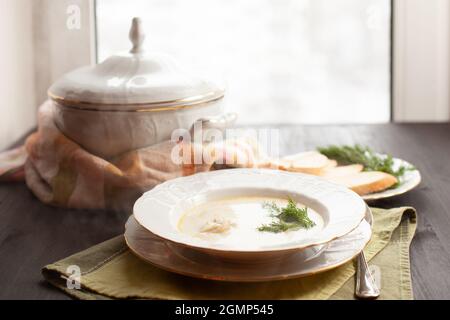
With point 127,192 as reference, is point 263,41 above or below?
above

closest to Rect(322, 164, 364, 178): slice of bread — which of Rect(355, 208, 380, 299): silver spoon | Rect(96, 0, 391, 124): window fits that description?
Rect(355, 208, 380, 299): silver spoon

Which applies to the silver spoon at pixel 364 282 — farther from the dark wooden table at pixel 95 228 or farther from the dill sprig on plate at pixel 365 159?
the dill sprig on plate at pixel 365 159

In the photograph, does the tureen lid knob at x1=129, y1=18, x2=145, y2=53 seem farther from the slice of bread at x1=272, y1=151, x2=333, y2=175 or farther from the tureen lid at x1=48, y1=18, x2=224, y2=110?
the slice of bread at x1=272, y1=151, x2=333, y2=175

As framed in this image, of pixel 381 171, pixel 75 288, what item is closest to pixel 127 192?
pixel 75 288

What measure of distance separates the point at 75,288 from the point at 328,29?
0.98 metres

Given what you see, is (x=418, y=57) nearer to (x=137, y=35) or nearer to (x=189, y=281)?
(x=137, y=35)

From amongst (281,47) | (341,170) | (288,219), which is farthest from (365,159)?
(281,47)

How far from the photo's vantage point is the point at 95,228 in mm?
896

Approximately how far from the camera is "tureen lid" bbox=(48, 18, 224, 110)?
3.06 feet

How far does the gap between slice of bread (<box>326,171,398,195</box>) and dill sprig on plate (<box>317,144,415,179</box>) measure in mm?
48

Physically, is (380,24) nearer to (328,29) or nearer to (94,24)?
(328,29)

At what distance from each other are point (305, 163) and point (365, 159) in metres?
0.09

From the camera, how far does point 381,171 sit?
3.36ft
